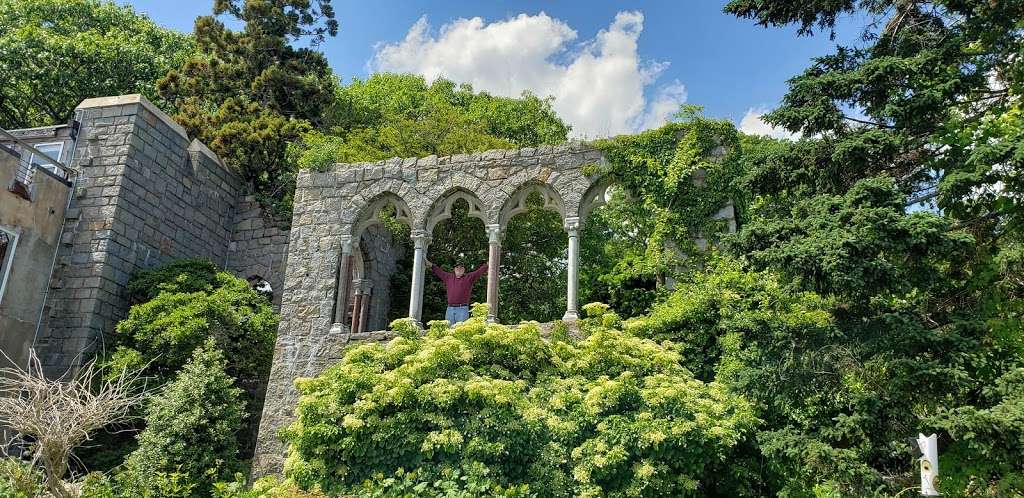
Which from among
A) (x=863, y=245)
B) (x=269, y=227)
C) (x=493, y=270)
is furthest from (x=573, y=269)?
(x=269, y=227)

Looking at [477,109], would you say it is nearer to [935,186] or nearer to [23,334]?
[23,334]

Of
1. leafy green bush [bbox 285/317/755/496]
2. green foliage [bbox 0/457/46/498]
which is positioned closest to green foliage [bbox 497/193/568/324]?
leafy green bush [bbox 285/317/755/496]

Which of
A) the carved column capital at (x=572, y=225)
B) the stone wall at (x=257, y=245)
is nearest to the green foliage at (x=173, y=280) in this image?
the stone wall at (x=257, y=245)

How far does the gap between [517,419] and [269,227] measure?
10.2 m

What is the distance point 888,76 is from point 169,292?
1166cm

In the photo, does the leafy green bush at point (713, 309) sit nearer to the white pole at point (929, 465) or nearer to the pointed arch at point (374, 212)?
the white pole at point (929, 465)

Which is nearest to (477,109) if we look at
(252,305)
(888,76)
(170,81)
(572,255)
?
(170,81)

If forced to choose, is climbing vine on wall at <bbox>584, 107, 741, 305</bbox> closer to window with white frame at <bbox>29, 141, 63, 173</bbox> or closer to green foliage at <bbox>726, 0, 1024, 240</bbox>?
green foliage at <bbox>726, 0, 1024, 240</bbox>

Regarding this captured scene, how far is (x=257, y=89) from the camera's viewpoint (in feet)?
66.1

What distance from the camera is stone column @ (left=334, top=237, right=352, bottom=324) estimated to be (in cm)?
1282

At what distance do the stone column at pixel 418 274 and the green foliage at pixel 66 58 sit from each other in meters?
13.3

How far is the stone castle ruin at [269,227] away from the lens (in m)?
12.5

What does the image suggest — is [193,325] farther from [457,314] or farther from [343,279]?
[457,314]

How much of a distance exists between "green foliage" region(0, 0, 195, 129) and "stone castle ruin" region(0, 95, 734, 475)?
18.8 feet
